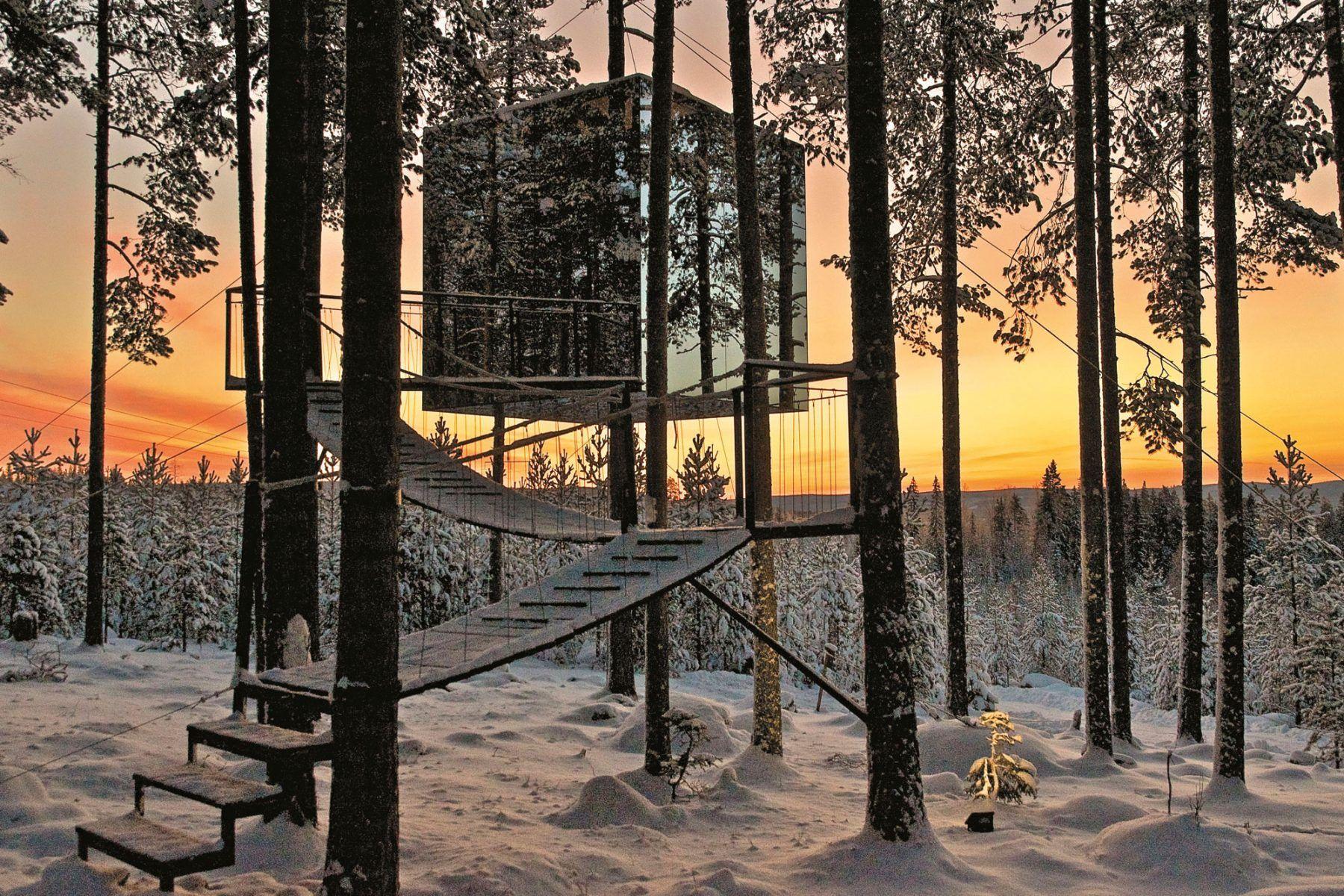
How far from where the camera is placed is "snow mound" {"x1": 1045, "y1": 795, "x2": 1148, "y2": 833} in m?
8.36

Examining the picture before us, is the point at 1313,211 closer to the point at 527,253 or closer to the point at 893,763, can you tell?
the point at 893,763

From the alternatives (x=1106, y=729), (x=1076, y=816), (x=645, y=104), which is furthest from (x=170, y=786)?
(x=645, y=104)

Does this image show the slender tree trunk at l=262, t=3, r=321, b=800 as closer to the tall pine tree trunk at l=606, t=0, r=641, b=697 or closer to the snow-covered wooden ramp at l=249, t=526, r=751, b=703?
the snow-covered wooden ramp at l=249, t=526, r=751, b=703

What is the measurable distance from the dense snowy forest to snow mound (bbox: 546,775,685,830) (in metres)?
9.46

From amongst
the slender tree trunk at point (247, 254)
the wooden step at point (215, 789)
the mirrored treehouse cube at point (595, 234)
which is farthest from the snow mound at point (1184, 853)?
the mirrored treehouse cube at point (595, 234)

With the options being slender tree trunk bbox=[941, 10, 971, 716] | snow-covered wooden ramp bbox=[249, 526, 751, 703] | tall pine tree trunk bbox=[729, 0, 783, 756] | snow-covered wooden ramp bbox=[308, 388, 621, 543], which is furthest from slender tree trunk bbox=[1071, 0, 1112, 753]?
snow-covered wooden ramp bbox=[249, 526, 751, 703]

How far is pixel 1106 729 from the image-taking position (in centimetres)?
1177

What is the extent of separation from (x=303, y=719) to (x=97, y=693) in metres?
7.01

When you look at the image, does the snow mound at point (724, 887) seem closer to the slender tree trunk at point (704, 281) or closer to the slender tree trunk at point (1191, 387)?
the slender tree trunk at point (1191, 387)

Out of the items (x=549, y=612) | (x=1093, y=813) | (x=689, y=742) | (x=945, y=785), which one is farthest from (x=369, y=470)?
(x=945, y=785)

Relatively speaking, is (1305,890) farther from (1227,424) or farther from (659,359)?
(659,359)

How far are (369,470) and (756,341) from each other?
649 centimetres

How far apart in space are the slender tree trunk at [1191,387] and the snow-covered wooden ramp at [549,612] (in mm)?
9080

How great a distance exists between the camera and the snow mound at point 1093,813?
836 cm
